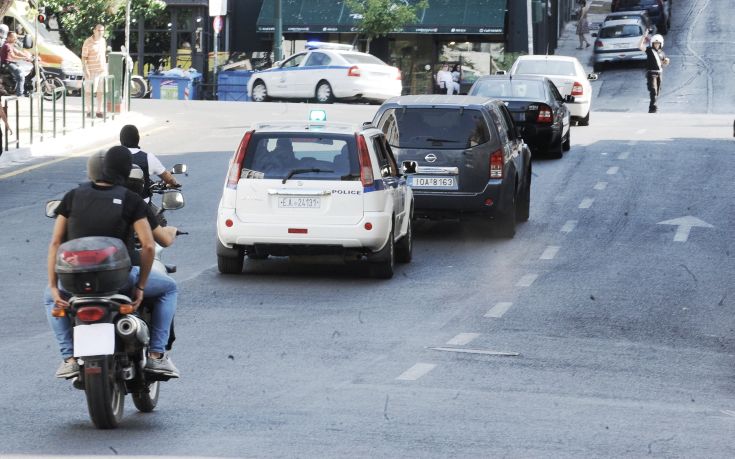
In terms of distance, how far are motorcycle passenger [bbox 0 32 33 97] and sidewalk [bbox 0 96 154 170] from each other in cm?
55

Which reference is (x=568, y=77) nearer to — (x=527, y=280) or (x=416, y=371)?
(x=527, y=280)

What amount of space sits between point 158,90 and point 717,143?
2520 centimetres

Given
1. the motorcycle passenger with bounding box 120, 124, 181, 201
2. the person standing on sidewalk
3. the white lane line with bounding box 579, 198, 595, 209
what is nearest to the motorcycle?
the motorcycle passenger with bounding box 120, 124, 181, 201

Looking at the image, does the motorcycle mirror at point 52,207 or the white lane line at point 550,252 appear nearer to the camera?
the motorcycle mirror at point 52,207

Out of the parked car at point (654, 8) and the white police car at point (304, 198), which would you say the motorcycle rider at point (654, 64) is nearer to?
the white police car at point (304, 198)

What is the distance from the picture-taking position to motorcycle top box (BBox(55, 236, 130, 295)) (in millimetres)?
7961

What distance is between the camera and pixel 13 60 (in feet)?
116

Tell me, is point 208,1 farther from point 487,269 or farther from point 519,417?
point 519,417

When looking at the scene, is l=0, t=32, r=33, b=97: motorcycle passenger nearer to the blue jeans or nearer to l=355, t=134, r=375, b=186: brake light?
l=355, t=134, r=375, b=186: brake light

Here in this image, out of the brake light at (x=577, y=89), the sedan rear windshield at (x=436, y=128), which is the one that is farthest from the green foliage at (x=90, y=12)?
the sedan rear windshield at (x=436, y=128)

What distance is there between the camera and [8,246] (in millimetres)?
17062

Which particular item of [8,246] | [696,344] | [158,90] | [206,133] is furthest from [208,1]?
[696,344]

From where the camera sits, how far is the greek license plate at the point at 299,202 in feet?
48.3

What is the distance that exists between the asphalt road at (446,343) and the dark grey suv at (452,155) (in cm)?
49
